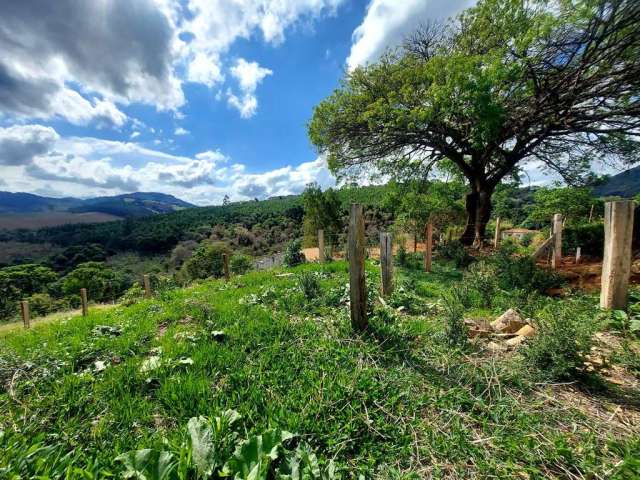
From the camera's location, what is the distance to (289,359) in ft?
10.3

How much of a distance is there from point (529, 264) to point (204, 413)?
23.6 feet

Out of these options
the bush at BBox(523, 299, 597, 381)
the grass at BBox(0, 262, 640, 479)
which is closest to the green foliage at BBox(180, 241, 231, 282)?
the grass at BBox(0, 262, 640, 479)

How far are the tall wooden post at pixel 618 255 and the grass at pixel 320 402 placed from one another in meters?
2.32

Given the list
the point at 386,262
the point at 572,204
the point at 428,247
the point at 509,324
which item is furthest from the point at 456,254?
the point at 572,204

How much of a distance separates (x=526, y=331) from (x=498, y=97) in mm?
7299

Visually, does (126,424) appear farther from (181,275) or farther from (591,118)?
(181,275)

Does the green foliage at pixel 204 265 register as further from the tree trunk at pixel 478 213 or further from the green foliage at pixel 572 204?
the green foliage at pixel 572 204

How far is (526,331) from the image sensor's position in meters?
3.56

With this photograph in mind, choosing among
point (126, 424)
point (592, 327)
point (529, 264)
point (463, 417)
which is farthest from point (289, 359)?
point (529, 264)

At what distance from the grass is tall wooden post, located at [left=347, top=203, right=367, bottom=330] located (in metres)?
0.24

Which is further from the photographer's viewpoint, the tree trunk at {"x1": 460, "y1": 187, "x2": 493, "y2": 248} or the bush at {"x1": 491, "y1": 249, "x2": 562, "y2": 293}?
the tree trunk at {"x1": 460, "y1": 187, "x2": 493, "y2": 248}

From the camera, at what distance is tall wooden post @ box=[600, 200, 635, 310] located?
382 centimetres

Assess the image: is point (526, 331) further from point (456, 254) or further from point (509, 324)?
point (456, 254)

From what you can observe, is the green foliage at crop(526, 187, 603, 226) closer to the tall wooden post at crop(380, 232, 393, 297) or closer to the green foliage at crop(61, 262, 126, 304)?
the tall wooden post at crop(380, 232, 393, 297)
